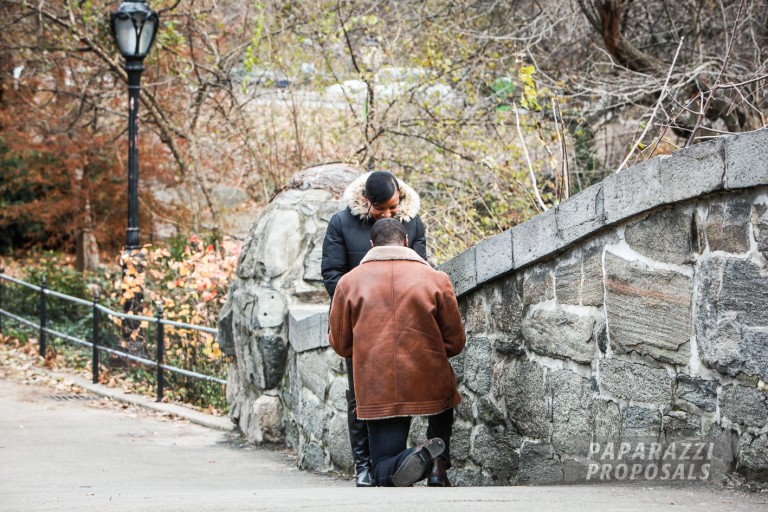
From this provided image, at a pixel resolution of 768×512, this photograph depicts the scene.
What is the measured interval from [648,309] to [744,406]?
1.99 feet

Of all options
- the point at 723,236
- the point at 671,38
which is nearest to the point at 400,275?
the point at 723,236

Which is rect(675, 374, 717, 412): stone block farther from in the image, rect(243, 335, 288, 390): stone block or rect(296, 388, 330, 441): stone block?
rect(243, 335, 288, 390): stone block

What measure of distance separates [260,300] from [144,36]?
4.46 meters

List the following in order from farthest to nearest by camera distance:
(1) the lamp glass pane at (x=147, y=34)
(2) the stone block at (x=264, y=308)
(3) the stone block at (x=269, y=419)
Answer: (1) the lamp glass pane at (x=147, y=34) < (3) the stone block at (x=269, y=419) < (2) the stone block at (x=264, y=308)

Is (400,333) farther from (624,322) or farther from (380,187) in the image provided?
(624,322)

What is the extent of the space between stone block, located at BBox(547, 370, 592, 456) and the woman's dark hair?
133 cm

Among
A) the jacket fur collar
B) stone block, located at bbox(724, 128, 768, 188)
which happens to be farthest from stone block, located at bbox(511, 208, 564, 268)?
stone block, located at bbox(724, 128, 768, 188)

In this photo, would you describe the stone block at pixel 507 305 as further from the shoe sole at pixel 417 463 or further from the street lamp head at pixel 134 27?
the street lamp head at pixel 134 27

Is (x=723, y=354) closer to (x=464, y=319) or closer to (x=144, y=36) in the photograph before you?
(x=464, y=319)

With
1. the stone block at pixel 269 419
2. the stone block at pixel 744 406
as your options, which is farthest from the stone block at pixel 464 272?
the stone block at pixel 269 419

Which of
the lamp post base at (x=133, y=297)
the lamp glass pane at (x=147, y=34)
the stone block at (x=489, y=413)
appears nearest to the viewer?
the stone block at (x=489, y=413)

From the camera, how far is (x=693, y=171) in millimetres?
4219

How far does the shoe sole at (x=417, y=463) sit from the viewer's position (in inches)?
202

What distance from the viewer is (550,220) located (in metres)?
4.99
